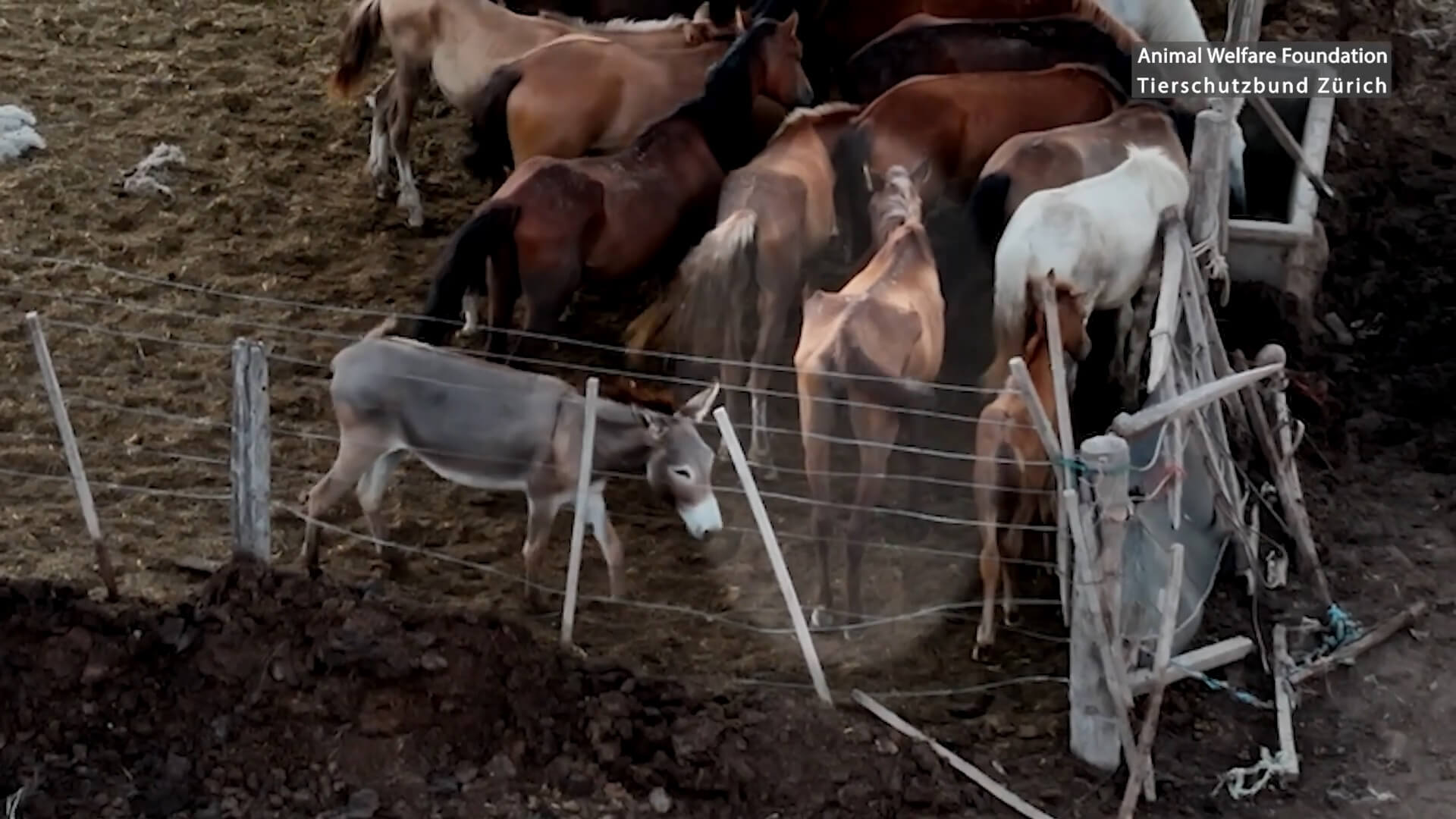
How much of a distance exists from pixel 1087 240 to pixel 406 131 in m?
3.31

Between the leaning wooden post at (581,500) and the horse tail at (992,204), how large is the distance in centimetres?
199

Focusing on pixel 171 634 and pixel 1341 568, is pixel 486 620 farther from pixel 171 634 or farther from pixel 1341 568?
pixel 1341 568

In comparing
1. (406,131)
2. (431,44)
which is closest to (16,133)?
(406,131)

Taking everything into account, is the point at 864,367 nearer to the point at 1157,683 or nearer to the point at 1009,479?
the point at 1009,479

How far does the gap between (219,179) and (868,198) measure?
320 centimetres

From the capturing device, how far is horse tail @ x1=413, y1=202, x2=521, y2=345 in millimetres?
6230

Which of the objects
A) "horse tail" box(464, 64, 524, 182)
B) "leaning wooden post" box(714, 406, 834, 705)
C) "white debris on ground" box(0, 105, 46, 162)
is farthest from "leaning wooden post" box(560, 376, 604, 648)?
"white debris on ground" box(0, 105, 46, 162)

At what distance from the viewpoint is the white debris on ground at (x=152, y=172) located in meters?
8.17

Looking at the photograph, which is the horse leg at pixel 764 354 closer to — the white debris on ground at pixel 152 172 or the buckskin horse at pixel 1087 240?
the buckskin horse at pixel 1087 240

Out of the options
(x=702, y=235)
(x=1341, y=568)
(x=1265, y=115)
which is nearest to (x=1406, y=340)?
(x=1265, y=115)

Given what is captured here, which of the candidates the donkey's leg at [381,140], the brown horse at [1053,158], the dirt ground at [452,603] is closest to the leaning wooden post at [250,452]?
the dirt ground at [452,603]

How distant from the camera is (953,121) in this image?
7.17 m

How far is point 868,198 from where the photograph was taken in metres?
7.09

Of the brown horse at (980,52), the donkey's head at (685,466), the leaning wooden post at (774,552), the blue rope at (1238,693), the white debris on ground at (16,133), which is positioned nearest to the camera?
the leaning wooden post at (774,552)
